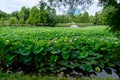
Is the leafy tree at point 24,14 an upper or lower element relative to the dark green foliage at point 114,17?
lower

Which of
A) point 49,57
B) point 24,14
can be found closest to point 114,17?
point 49,57

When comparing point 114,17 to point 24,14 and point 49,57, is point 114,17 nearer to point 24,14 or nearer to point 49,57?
point 49,57

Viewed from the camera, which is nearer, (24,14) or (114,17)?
(114,17)

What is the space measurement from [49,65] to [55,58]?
0.62 ft

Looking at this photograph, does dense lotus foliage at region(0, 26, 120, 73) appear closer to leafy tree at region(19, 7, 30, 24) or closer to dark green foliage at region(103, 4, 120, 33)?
dark green foliage at region(103, 4, 120, 33)

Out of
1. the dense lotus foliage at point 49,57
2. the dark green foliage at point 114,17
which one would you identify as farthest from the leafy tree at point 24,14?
the dark green foliage at point 114,17

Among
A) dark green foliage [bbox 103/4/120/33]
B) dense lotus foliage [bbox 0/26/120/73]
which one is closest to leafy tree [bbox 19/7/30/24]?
dense lotus foliage [bbox 0/26/120/73]

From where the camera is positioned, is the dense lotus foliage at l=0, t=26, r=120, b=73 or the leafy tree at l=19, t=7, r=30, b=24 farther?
the leafy tree at l=19, t=7, r=30, b=24

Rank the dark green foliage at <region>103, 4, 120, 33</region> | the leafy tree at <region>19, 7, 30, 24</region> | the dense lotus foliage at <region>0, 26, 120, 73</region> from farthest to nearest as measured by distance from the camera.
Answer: the leafy tree at <region>19, 7, 30, 24</region> < the dense lotus foliage at <region>0, 26, 120, 73</region> < the dark green foliage at <region>103, 4, 120, 33</region>

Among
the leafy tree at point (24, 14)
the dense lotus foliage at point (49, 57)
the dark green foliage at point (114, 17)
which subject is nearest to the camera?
the dark green foliage at point (114, 17)

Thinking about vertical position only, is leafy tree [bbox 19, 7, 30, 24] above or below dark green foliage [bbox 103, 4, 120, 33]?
below

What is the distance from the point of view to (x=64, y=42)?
208 inches

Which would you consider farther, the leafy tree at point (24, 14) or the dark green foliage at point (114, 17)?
the leafy tree at point (24, 14)

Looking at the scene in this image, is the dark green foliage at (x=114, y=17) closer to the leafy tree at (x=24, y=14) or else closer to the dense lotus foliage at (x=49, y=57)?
the dense lotus foliage at (x=49, y=57)
